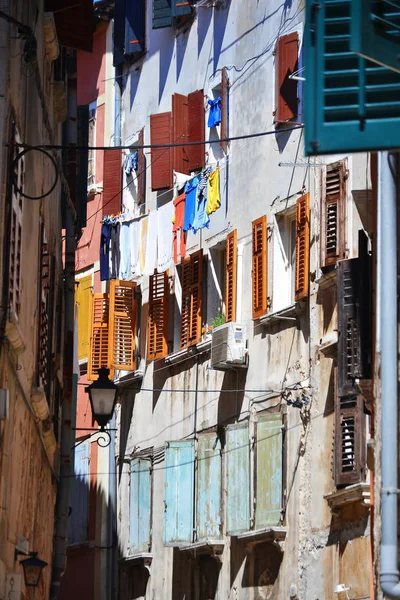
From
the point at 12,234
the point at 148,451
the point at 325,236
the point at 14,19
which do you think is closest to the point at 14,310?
the point at 12,234

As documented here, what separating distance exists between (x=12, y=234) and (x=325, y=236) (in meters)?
8.54

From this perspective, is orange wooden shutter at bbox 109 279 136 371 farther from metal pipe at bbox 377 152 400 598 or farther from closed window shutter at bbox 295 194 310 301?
metal pipe at bbox 377 152 400 598

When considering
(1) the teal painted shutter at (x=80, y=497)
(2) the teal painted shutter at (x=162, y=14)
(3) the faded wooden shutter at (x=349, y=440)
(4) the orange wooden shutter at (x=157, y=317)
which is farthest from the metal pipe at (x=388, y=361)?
(1) the teal painted shutter at (x=80, y=497)

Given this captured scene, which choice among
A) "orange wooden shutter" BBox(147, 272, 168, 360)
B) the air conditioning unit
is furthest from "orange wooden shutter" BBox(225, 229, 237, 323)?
"orange wooden shutter" BBox(147, 272, 168, 360)

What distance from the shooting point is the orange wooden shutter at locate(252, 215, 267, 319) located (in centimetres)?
2211

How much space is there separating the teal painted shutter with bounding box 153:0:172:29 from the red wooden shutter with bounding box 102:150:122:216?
2797mm

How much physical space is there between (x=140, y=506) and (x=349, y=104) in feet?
59.7

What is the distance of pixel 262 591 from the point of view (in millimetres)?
21578

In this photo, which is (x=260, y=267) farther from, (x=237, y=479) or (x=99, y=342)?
(x=99, y=342)

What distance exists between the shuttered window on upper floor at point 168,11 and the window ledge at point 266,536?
916cm

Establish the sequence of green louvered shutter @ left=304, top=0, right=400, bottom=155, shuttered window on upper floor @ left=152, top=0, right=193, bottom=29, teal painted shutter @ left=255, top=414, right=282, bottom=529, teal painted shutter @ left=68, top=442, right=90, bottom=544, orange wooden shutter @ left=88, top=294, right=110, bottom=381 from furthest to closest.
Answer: teal painted shutter @ left=68, top=442, right=90, bottom=544, orange wooden shutter @ left=88, top=294, right=110, bottom=381, shuttered window on upper floor @ left=152, top=0, right=193, bottom=29, teal painted shutter @ left=255, top=414, right=282, bottom=529, green louvered shutter @ left=304, top=0, right=400, bottom=155

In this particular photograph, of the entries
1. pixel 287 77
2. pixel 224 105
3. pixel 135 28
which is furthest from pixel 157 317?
pixel 135 28

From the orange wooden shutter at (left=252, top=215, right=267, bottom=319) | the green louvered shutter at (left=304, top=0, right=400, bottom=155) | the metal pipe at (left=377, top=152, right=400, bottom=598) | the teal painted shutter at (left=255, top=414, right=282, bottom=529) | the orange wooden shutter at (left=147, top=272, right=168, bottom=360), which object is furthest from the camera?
the orange wooden shutter at (left=147, top=272, right=168, bottom=360)

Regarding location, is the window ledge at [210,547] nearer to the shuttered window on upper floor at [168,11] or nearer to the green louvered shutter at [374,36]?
the shuttered window on upper floor at [168,11]
